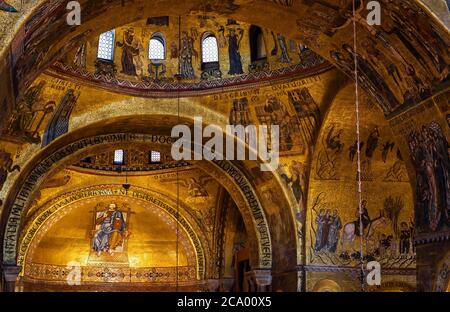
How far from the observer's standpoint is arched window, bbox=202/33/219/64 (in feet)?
69.7

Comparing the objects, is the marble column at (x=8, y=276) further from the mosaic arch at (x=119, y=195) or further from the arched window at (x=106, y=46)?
the mosaic arch at (x=119, y=195)

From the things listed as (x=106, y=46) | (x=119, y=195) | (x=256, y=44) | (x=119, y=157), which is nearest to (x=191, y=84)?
(x=256, y=44)

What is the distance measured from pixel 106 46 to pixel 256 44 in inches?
157

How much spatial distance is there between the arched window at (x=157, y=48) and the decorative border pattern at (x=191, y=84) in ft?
2.46

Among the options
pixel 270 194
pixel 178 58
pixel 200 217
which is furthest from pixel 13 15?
pixel 200 217

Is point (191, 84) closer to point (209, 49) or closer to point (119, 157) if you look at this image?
point (209, 49)

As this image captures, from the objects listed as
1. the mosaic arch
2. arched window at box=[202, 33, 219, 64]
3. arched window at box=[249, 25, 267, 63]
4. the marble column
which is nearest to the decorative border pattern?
arched window at box=[249, 25, 267, 63]

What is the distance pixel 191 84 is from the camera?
829 inches

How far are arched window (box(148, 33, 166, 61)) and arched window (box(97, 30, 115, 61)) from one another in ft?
3.70

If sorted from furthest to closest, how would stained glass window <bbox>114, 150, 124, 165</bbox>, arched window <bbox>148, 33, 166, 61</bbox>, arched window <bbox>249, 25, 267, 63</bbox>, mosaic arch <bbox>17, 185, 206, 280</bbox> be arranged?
stained glass window <bbox>114, 150, 124, 165</bbox> < mosaic arch <bbox>17, 185, 206, 280</bbox> < arched window <bbox>148, 33, 166, 61</bbox> < arched window <bbox>249, 25, 267, 63</bbox>

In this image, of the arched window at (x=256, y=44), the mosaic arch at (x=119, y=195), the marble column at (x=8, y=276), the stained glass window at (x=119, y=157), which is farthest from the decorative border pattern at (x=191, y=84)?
the mosaic arch at (x=119, y=195)

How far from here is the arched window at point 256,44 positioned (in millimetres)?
20891

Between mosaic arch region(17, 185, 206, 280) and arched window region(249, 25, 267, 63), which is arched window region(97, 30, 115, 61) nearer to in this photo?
arched window region(249, 25, 267, 63)
